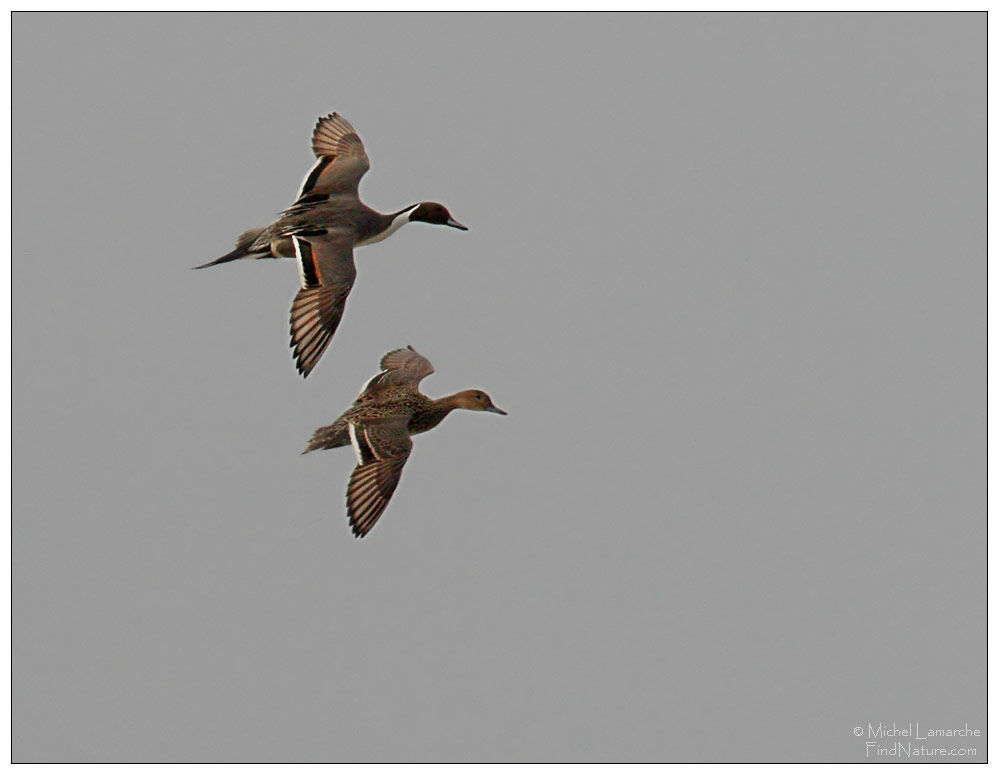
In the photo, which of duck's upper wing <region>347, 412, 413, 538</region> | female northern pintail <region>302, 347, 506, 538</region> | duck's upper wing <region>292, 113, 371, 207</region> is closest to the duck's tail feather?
female northern pintail <region>302, 347, 506, 538</region>

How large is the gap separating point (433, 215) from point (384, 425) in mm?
1765

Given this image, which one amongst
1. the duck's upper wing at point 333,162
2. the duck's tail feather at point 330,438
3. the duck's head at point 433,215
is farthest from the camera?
the duck's head at point 433,215

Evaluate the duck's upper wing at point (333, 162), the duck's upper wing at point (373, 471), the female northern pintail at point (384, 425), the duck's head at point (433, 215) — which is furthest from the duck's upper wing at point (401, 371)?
the duck's upper wing at point (333, 162)

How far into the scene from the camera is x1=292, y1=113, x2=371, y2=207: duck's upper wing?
35.0 feet

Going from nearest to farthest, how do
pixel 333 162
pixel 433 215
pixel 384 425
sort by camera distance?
pixel 384 425 → pixel 333 162 → pixel 433 215

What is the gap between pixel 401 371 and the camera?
35.8 feet

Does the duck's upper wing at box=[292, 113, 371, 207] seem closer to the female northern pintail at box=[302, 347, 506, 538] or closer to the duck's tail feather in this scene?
the female northern pintail at box=[302, 347, 506, 538]

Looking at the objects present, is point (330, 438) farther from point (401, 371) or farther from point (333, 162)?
point (333, 162)

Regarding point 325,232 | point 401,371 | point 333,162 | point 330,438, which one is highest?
point 333,162

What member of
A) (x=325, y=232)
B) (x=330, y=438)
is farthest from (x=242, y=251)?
(x=330, y=438)

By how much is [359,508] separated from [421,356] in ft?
5.95

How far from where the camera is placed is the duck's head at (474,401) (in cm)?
1090

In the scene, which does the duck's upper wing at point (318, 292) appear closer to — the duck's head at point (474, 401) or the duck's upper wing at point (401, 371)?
the duck's upper wing at point (401, 371)

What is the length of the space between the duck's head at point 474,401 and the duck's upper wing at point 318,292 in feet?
4.27
